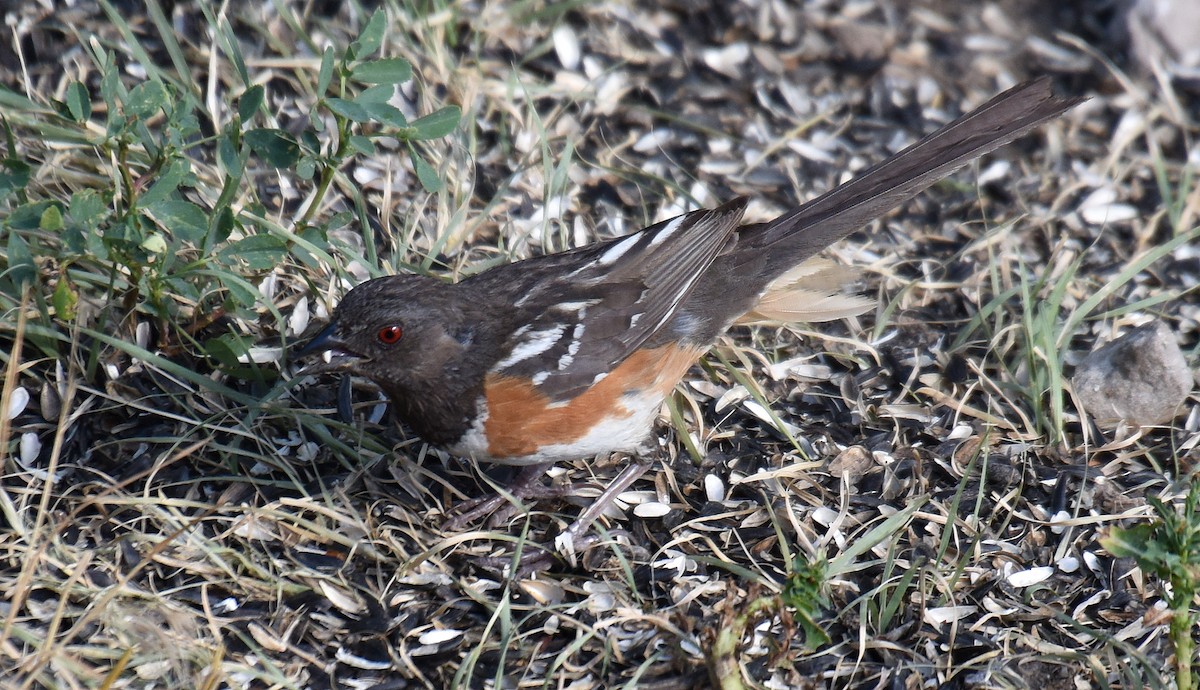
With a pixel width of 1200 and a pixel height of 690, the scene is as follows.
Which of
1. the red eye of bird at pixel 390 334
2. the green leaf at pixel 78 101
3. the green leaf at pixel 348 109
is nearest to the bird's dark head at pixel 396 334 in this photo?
the red eye of bird at pixel 390 334

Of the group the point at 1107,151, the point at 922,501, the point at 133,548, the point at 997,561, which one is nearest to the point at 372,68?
the point at 133,548

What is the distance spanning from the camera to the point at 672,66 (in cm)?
510

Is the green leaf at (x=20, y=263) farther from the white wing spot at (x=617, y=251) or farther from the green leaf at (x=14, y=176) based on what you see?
the white wing spot at (x=617, y=251)

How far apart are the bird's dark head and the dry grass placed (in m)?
0.28

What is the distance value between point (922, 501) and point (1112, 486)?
65 centimetres

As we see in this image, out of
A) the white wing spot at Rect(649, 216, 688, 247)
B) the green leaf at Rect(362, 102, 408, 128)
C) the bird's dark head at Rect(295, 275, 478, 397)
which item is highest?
the green leaf at Rect(362, 102, 408, 128)

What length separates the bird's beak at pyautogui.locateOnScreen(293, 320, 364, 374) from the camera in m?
3.21

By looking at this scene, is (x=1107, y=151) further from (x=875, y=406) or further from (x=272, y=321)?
(x=272, y=321)

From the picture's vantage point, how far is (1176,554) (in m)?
2.34

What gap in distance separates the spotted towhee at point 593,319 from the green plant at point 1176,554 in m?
1.45

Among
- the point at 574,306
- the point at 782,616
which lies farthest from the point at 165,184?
the point at 782,616

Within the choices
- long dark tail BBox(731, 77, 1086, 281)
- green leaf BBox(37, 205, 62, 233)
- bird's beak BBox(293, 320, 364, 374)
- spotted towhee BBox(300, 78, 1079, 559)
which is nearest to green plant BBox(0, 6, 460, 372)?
green leaf BBox(37, 205, 62, 233)

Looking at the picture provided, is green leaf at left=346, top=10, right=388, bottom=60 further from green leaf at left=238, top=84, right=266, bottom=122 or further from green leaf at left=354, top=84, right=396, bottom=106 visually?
green leaf at left=238, top=84, right=266, bottom=122

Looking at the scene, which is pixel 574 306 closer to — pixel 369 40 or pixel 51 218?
pixel 369 40
